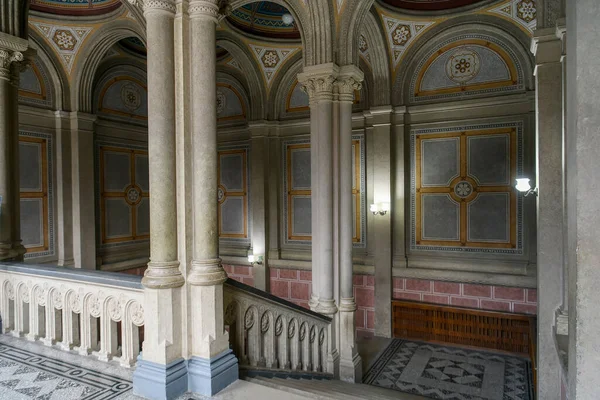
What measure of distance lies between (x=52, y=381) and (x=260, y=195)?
725 cm

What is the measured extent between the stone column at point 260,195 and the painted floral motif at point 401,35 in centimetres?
371

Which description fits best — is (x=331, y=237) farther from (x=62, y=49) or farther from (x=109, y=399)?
(x=62, y=49)

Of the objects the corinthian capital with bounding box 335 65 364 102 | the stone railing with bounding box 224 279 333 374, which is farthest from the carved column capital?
the corinthian capital with bounding box 335 65 364 102

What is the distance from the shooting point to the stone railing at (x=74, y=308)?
3.58 metres

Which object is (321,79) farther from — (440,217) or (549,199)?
Answer: (440,217)

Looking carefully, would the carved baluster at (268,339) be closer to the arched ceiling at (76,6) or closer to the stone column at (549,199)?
the stone column at (549,199)

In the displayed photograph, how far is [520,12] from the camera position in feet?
25.0

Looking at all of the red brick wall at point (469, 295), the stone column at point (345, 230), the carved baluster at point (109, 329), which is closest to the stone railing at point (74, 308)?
the carved baluster at point (109, 329)

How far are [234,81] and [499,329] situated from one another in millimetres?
8658

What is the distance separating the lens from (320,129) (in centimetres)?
609

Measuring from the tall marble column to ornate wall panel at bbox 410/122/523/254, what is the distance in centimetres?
376

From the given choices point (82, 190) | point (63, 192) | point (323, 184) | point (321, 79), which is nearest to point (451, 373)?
point (323, 184)

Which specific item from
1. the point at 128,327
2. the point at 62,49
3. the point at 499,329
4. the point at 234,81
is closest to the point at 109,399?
the point at 128,327

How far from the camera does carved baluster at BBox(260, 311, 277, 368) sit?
434 centimetres
